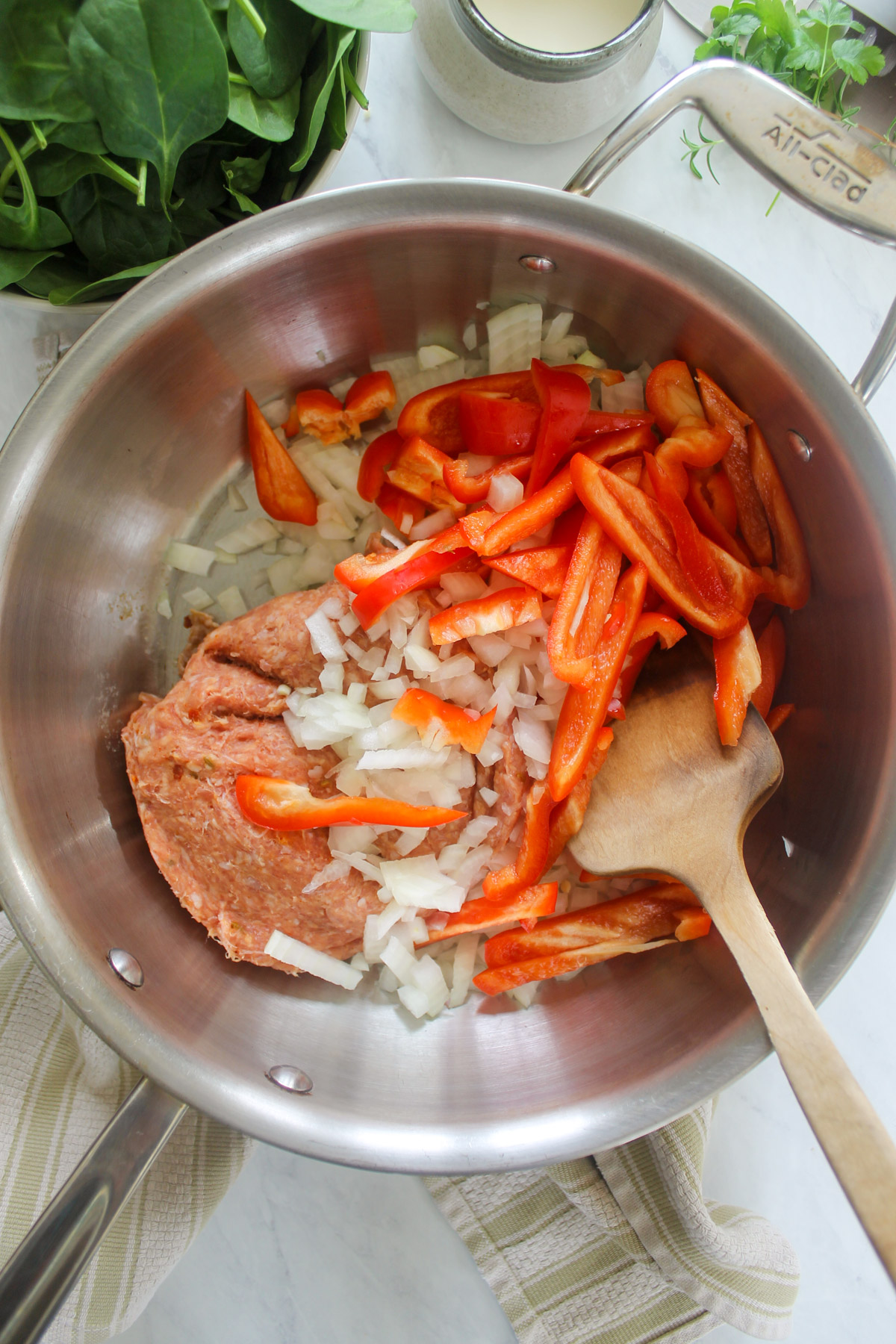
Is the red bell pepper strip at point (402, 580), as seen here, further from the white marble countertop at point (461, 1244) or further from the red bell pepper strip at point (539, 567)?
the white marble countertop at point (461, 1244)

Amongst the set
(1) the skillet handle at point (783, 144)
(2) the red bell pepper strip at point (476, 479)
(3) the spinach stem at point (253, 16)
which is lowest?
(2) the red bell pepper strip at point (476, 479)

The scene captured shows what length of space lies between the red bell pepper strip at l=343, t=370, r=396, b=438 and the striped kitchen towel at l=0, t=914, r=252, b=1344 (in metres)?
1.14

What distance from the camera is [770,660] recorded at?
1387 mm

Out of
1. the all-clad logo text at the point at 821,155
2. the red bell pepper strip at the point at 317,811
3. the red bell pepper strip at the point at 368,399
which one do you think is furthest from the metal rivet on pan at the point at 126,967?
the all-clad logo text at the point at 821,155

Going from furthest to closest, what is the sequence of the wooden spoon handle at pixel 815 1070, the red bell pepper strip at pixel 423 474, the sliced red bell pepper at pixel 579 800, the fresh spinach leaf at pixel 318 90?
the red bell pepper strip at pixel 423 474 → the sliced red bell pepper at pixel 579 800 → the fresh spinach leaf at pixel 318 90 → the wooden spoon handle at pixel 815 1070

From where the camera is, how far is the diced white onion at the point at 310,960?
1344 mm

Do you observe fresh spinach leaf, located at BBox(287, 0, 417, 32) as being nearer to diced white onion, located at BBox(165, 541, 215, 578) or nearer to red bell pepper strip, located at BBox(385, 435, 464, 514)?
red bell pepper strip, located at BBox(385, 435, 464, 514)

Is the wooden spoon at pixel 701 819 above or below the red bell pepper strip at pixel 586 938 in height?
above

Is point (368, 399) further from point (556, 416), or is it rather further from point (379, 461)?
point (556, 416)

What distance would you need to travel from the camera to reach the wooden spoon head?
1.22 meters

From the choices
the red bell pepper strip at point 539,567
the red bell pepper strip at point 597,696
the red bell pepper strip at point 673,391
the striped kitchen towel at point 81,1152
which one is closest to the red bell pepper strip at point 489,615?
the red bell pepper strip at point 539,567

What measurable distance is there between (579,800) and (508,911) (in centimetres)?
21

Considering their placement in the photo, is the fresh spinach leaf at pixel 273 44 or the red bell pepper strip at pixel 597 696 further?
the red bell pepper strip at pixel 597 696

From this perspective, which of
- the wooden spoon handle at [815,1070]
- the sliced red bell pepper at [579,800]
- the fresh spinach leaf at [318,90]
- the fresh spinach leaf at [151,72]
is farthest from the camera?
the sliced red bell pepper at [579,800]
